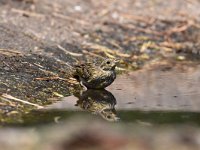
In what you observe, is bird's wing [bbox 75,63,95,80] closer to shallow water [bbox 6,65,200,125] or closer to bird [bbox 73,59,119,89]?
bird [bbox 73,59,119,89]

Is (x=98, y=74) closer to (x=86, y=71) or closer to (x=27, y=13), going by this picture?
(x=86, y=71)

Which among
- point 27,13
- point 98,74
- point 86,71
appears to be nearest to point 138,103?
point 98,74

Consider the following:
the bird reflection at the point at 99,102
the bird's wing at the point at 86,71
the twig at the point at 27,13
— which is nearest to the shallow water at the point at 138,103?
the bird reflection at the point at 99,102

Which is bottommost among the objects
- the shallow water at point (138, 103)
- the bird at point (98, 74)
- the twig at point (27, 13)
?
the shallow water at point (138, 103)

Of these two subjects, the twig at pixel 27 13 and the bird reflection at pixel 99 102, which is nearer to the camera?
the bird reflection at pixel 99 102

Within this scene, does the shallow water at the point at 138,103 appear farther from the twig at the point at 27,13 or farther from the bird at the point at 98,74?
the twig at the point at 27,13

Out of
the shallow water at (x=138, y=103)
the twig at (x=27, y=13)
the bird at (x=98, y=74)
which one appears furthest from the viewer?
the twig at (x=27, y=13)

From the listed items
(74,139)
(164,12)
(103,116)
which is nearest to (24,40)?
(103,116)
